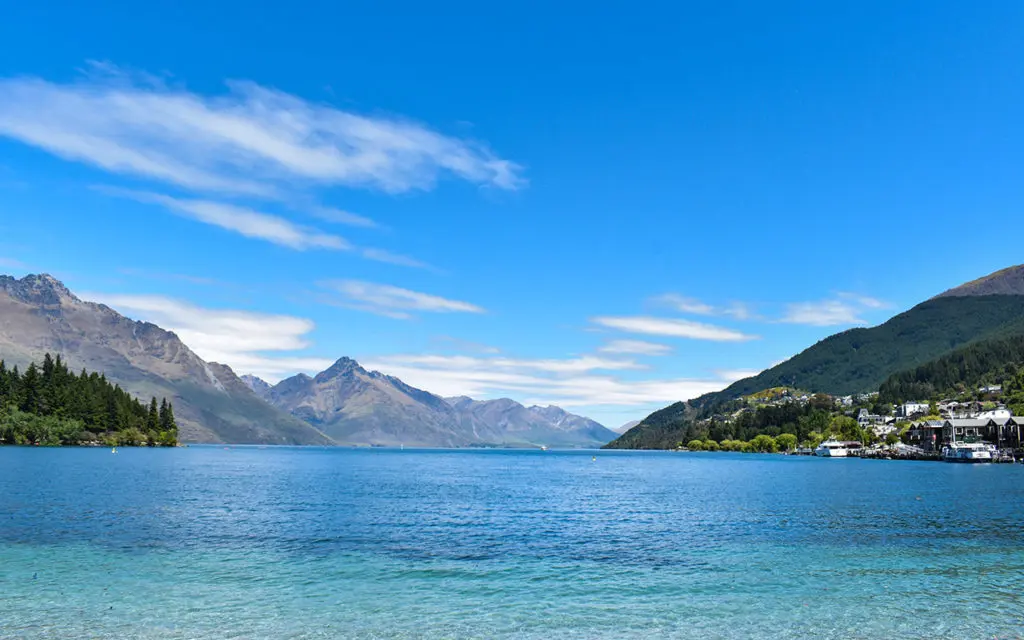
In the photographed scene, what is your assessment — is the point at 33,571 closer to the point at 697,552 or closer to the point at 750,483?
the point at 697,552

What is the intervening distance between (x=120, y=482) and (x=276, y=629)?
297ft

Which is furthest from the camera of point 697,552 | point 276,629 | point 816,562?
point 697,552

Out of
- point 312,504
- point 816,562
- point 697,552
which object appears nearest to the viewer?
point 816,562

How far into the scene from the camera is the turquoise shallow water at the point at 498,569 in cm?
3125

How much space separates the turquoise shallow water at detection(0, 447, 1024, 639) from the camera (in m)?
31.2

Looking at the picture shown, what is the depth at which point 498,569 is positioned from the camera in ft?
145

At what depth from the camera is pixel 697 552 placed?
51438mm

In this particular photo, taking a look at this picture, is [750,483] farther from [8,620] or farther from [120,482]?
[8,620]

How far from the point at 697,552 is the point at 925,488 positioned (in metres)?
86.5

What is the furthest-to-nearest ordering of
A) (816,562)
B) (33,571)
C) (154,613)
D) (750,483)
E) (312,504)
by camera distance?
(750,483) < (312,504) < (816,562) < (33,571) < (154,613)

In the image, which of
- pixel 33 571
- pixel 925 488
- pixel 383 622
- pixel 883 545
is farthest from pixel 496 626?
pixel 925 488

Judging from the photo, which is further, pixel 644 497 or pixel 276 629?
pixel 644 497

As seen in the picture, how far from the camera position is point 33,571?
4012 cm

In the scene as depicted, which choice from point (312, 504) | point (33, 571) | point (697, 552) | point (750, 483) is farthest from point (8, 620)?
point (750, 483)
